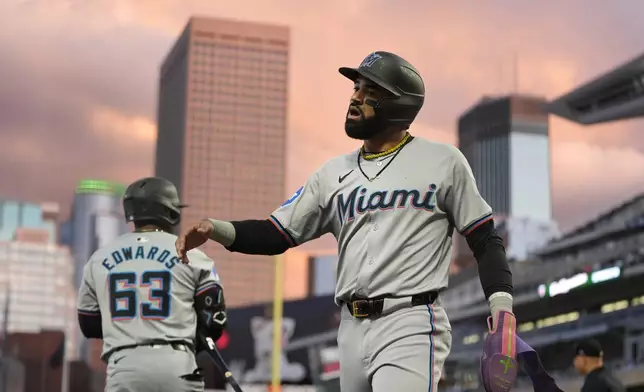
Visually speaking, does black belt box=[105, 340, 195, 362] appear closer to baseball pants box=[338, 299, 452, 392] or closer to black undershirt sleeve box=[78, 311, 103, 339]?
black undershirt sleeve box=[78, 311, 103, 339]

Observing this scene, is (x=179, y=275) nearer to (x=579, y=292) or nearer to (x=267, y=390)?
(x=579, y=292)

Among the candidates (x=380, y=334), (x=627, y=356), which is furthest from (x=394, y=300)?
(x=627, y=356)

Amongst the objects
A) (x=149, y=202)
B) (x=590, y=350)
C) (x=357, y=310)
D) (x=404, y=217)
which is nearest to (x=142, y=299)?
(x=149, y=202)

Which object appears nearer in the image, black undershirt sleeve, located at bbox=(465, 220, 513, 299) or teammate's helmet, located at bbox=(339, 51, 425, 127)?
black undershirt sleeve, located at bbox=(465, 220, 513, 299)

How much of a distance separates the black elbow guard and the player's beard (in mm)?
2735

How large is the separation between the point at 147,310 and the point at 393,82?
2989 mm

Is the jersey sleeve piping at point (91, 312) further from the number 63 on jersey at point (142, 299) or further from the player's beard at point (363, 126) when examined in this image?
the player's beard at point (363, 126)

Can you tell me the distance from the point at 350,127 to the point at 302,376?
88.2m

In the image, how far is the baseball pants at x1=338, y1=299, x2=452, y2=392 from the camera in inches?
163

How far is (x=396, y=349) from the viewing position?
13.8ft

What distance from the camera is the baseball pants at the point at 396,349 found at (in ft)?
13.6

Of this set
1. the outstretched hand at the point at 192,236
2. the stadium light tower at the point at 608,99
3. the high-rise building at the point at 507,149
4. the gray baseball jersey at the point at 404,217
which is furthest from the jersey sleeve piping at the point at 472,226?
the high-rise building at the point at 507,149

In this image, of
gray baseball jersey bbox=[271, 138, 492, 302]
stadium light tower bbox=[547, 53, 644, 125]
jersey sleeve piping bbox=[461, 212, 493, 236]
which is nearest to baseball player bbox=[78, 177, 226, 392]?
gray baseball jersey bbox=[271, 138, 492, 302]

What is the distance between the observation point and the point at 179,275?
6.94 m
